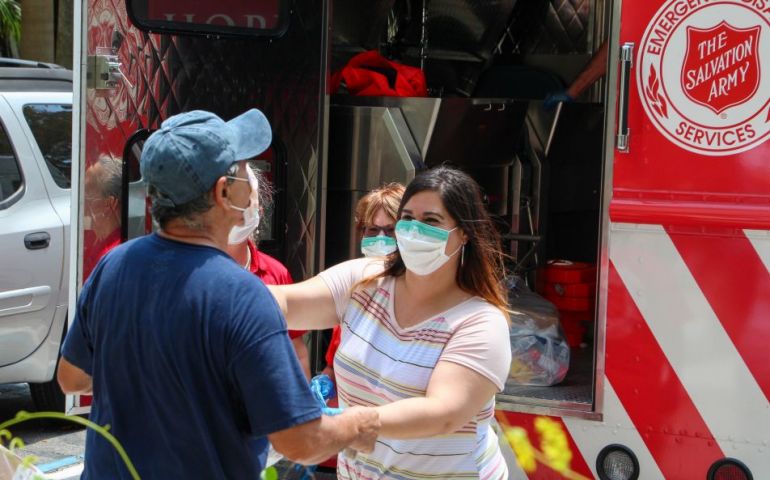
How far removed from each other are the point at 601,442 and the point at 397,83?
6.90 feet

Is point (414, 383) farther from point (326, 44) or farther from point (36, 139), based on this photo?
point (36, 139)

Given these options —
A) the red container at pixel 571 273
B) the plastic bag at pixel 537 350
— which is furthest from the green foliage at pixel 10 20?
the plastic bag at pixel 537 350

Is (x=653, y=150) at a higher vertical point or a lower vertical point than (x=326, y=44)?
lower

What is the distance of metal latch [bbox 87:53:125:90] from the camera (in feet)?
13.2

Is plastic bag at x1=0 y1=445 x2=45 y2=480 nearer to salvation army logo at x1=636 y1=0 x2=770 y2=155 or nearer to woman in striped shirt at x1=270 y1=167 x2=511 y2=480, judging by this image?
woman in striped shirt at x1=270 y1=167 x2=511 y2=480

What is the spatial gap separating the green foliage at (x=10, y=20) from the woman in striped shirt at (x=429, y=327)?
33.4 ft

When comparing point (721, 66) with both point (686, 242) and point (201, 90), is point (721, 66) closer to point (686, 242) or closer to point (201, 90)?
point (686, 242)

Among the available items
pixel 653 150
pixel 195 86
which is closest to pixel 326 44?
pixel 195 86

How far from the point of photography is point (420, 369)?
8.40 feet

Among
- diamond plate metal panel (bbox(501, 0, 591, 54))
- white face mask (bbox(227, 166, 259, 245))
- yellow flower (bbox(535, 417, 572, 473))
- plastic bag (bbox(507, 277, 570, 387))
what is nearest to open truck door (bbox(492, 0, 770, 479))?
yellow flower (bbox(535, 417, 572, 473))

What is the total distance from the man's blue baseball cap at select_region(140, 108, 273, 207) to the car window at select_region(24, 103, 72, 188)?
398 cm

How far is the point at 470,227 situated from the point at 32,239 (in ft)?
11.3

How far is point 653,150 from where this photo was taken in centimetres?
343

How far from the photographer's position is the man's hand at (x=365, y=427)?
2176 mm
